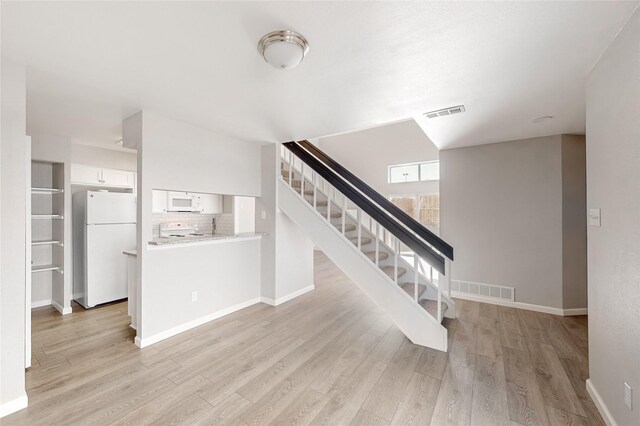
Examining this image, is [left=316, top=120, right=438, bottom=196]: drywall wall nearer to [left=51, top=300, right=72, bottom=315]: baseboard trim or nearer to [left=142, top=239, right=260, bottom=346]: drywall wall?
[left=142, top=239, right=260, bottom=346]: drywall wall

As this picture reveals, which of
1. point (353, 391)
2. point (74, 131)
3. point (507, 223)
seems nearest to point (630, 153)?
point (353, 391)

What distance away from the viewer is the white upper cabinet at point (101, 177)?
3793mm

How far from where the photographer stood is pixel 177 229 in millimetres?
4750

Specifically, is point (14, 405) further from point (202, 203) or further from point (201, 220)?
point (201, 220)

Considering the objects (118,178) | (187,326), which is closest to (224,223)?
(118,178)

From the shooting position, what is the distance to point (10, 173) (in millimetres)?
1729

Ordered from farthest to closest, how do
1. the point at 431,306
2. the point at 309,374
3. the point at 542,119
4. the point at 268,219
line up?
the point at 268,219, the point at 431,306, the point at 542,119, the point at 309,374

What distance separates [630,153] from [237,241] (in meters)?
3.62

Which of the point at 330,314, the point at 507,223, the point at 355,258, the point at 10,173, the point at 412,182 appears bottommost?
the point at 330,314

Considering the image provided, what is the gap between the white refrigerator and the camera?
356cm

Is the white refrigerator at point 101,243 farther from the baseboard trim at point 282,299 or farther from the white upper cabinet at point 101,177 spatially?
the baseboard trim at point 282,299

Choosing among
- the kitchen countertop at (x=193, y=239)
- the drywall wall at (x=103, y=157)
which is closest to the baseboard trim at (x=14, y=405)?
the kitchen countertop at (x=193, y=239)

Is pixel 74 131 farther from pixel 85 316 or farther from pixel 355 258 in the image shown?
pixel 355 258

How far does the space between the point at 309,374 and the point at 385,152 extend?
6.13 m
